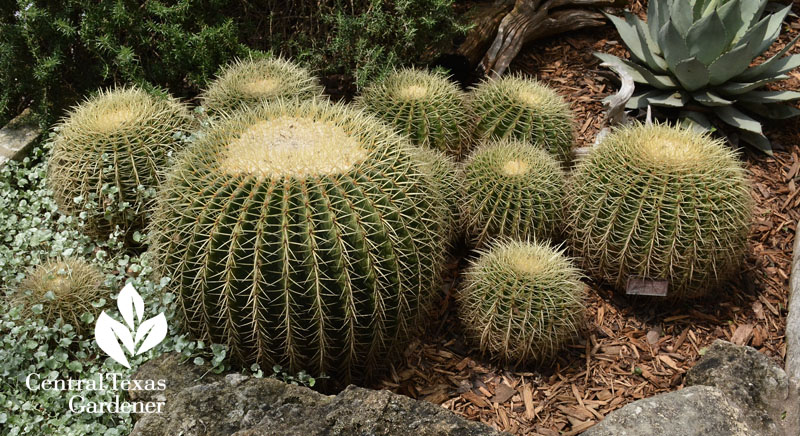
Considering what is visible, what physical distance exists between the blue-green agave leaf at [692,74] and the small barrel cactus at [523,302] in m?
1.91

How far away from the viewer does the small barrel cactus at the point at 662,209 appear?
12.6 feet

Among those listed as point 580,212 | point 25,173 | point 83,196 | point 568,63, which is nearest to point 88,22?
point 25,173

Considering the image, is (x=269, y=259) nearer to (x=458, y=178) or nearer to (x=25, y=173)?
(x=458, y=178)

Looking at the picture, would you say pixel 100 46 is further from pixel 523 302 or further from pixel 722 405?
pixel 722 405

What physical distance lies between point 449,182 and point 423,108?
1.76 feet

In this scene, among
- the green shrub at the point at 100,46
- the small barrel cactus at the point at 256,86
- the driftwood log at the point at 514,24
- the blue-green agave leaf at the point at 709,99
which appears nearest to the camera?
the small barrel cactus at the point at 256,86

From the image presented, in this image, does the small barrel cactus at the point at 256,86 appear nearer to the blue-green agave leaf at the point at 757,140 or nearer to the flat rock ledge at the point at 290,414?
the flat rock ledge at the point at 290,414

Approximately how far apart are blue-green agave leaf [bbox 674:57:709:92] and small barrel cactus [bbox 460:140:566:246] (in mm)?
1398

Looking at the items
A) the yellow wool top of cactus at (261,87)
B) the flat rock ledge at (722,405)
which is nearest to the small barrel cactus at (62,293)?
the yellow wool top of cactus at (261,87)

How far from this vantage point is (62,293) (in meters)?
3.50

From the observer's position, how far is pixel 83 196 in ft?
13.1

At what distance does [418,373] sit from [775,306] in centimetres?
206

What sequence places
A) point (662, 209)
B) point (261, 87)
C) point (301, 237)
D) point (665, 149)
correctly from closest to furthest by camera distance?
point (301, 237)
point (662, 209)
point (665, 149)
point (261, 87)

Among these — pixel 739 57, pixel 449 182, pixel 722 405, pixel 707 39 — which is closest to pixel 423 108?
pixel 449 182
